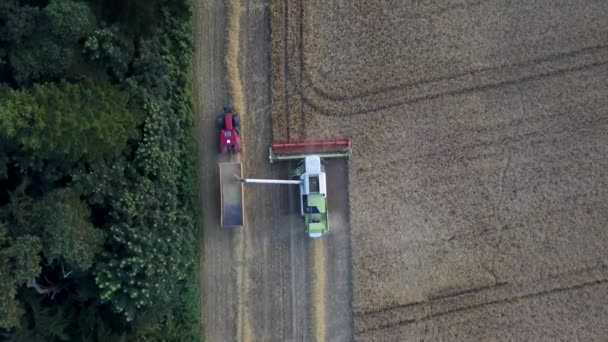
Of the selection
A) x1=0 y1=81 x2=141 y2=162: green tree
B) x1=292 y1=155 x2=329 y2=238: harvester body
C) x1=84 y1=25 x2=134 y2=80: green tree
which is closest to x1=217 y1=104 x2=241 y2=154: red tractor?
x1=292 y1=155 x2=329 y2=238: harvester body

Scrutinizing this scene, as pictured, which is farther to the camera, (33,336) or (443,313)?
(443,313)

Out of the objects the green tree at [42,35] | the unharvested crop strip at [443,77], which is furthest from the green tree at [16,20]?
the unharvested crop strip at [443,77]

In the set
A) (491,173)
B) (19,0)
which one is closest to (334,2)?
(491,173)

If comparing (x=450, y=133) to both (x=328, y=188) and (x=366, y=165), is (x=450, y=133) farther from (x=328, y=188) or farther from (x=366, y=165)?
(x=328, y=188)

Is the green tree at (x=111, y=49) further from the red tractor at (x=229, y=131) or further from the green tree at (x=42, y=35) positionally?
the red tractor at (x=229, y=131)

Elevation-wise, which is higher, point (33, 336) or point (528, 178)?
Result: point (528, 178)

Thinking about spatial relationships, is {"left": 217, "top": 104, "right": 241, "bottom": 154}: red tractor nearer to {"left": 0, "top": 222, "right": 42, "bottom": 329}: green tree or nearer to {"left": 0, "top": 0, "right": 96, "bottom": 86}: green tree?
Answer: {"left": 0, "top": 0, "right": 96, "bottom": 86}: green tree

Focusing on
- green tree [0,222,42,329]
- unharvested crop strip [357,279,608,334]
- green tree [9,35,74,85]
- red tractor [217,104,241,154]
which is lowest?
unharvested crop strip [357,279,608,334]
